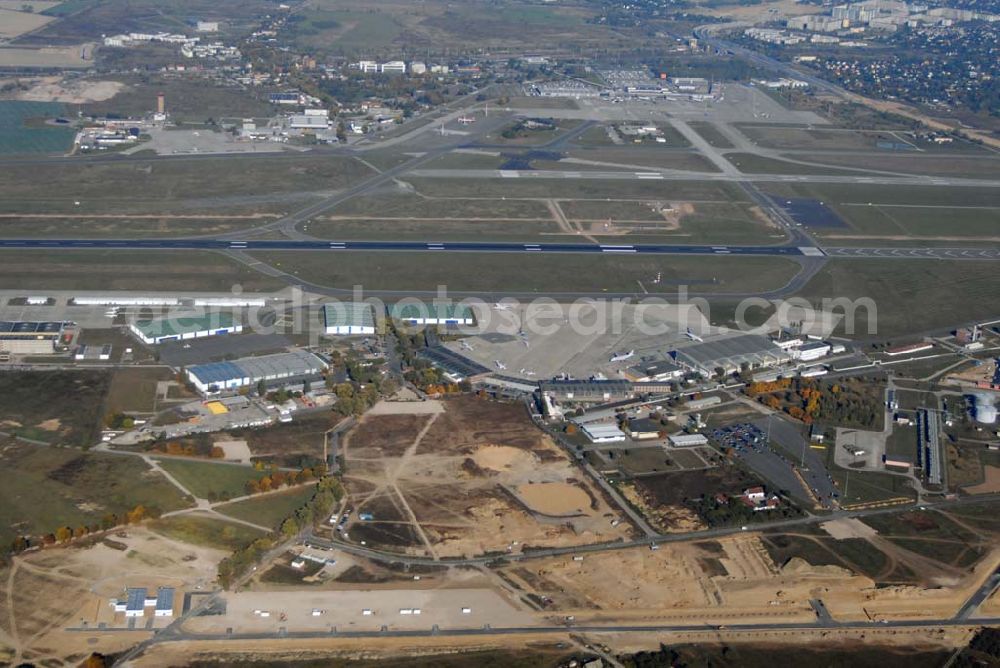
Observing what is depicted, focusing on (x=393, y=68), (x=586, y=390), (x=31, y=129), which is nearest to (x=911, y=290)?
(x=586, y=390)

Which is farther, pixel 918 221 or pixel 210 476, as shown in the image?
pixel 918 221

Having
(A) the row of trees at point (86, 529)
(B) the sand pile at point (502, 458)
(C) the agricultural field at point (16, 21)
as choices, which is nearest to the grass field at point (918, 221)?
(B) the sand pile at point (502, 458)

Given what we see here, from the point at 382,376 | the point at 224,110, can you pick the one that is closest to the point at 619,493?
the point at 382,376

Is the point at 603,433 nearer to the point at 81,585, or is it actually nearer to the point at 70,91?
the point at 81,585

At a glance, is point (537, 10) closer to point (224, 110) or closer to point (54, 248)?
point (224, 110)

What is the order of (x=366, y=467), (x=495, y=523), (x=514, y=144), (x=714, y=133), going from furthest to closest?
(x=714, y=133)
(x=514, y=144)
(x=366, y=467)
(x=495, y=523)

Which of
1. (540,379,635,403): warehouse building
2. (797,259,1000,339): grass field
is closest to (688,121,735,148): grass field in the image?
(797,259,1000,339): grass field

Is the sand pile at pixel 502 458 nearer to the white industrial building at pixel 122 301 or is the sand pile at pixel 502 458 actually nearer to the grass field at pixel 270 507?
the grass field at pixel 270 507
